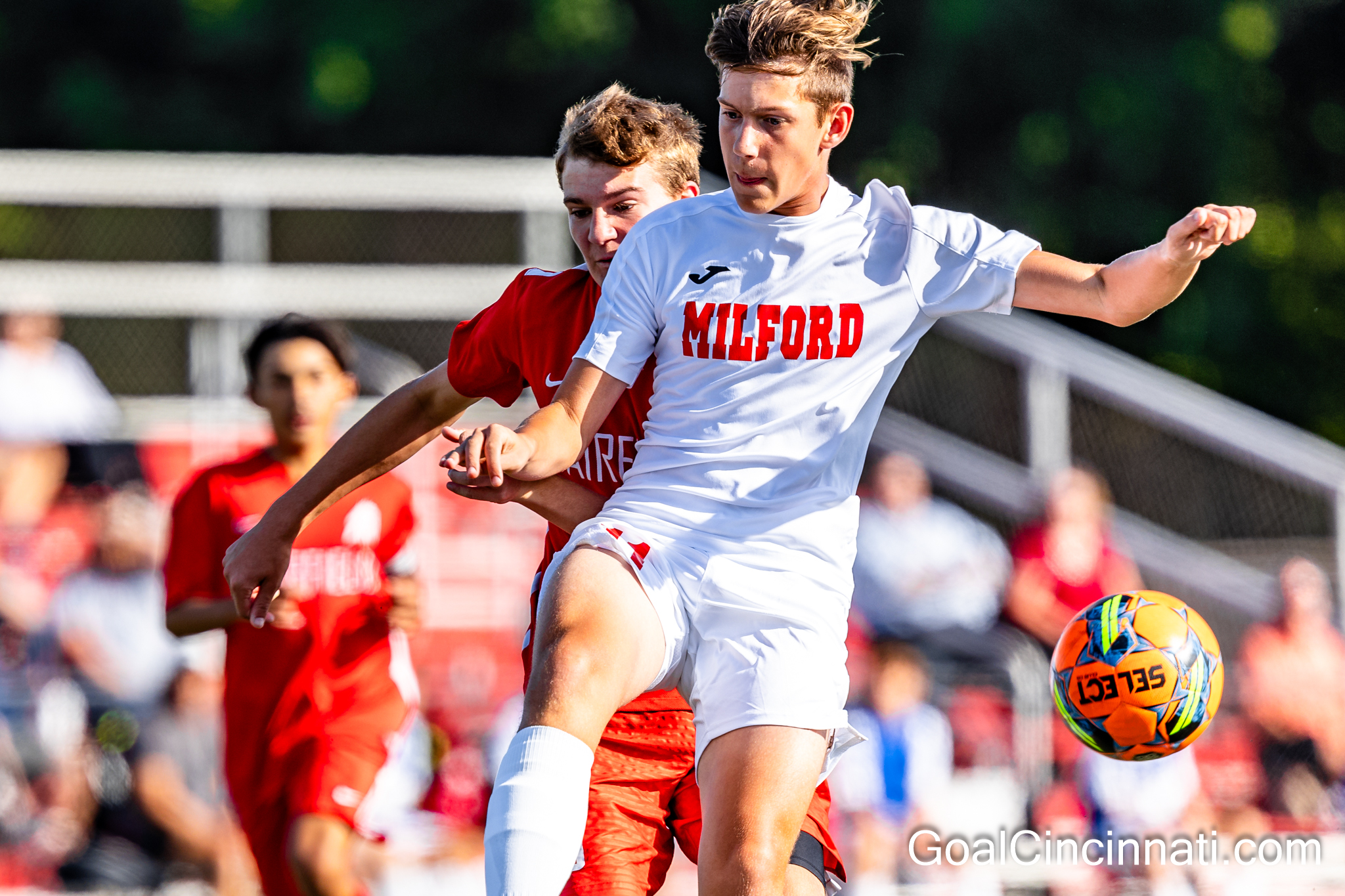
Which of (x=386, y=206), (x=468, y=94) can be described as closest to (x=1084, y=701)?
(x=386, y=206)

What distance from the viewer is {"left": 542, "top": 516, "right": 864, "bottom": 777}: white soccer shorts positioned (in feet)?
10.4

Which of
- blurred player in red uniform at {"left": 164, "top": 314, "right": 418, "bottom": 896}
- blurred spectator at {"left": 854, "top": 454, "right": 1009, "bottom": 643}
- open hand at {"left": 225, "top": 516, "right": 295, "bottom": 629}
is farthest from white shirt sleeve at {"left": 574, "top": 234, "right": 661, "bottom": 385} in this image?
blurred spectator at {"left": 854, "top": 454, "right": 1009, "bottom": 643}

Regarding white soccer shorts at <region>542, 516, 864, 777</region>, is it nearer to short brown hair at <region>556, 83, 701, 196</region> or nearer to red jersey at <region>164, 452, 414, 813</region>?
short brown hair at <region>556, 83, 701, 196</region>

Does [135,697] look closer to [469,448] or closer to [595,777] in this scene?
[595,777]

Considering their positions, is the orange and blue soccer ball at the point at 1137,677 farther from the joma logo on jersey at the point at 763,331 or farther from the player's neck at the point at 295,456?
the player's neck at the point at 295,456

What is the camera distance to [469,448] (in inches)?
115

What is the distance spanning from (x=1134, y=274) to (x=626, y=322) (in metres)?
1.00

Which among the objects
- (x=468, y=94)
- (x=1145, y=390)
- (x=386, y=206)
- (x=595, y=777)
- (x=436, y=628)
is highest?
(x=468, y=94)

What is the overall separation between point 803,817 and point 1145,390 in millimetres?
6567

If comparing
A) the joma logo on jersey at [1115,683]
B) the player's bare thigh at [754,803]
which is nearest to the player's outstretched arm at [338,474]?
the player's bare thigh at [754,803]

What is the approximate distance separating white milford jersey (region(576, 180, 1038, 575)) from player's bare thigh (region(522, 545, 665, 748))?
0.74 ft

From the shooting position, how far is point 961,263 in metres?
3.35

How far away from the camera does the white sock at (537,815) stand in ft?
9.20

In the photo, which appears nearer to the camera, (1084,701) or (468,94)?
(1084,701)
